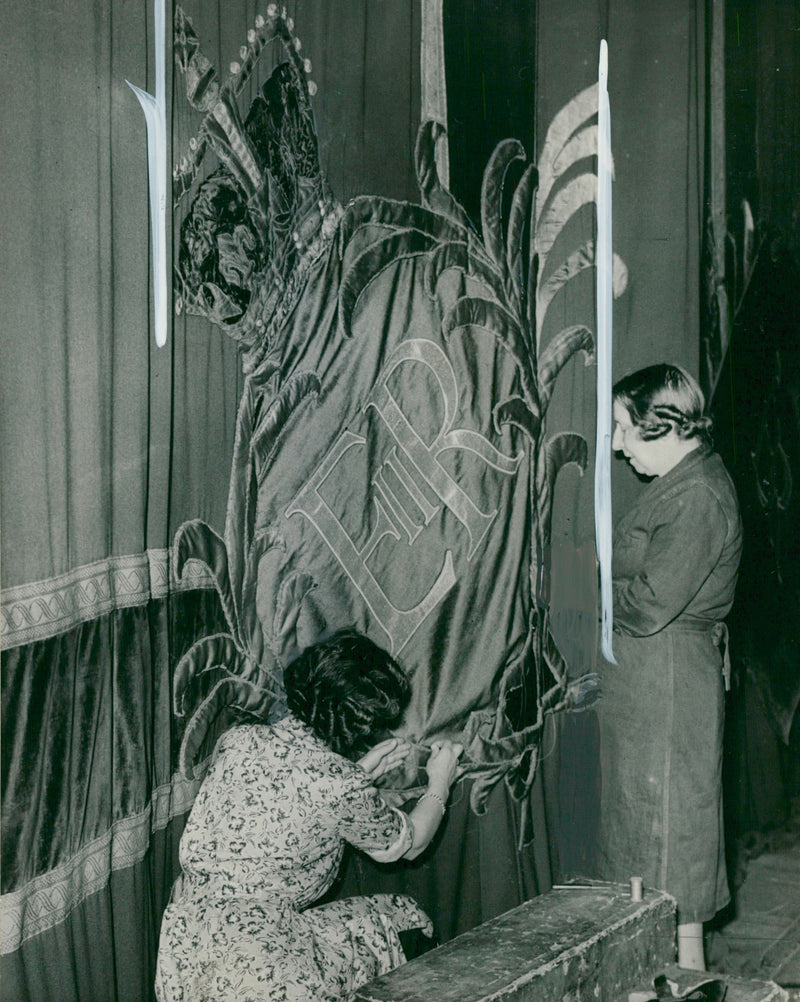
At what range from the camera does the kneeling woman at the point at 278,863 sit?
2.44 meters

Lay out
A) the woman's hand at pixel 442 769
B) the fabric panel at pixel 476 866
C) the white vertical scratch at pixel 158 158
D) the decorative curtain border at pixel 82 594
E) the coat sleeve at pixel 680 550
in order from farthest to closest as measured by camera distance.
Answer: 1. the fabric panel at pixel 476 866
2. the coat sleeve at pixel 680 550
3. the woman's hand at pixel 442 769
4. the white vertical scratch at pixel 158 158
5. the decorative curtain border at pixel 82 594

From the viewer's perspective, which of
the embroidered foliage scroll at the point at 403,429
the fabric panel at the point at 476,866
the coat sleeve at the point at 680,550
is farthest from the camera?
the fabric panel at the point at 476,866

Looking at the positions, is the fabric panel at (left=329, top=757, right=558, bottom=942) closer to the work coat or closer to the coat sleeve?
the work coat

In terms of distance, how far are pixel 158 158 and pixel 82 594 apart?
105 cm

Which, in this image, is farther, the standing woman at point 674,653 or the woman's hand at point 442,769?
the standing woman at point 674,653

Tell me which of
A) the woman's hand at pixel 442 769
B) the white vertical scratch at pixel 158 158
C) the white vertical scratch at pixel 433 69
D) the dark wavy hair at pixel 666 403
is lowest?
the woman's hand at pixel 442 769

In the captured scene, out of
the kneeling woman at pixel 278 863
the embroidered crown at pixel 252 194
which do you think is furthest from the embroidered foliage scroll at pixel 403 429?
the kneeling woman at pixel 278 863

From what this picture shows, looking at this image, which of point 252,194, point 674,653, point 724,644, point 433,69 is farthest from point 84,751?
point 433,69

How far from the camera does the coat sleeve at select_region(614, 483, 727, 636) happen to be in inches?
131

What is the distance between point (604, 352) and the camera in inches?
138

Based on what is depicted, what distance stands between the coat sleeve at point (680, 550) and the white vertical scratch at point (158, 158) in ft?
5.23

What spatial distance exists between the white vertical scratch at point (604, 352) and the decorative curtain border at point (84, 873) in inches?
55.4

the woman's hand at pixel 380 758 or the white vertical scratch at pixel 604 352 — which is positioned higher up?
the white vertical scratch at pixel 604 352

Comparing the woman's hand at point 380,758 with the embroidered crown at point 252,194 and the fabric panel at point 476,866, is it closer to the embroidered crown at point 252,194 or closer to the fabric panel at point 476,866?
the fabric panel at point 476,866
